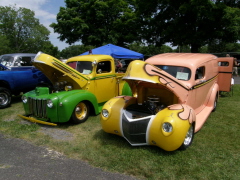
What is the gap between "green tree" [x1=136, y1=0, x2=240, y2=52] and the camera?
1407cm

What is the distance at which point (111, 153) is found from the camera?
3.84 meters

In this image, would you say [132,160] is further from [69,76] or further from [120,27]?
[120,27]

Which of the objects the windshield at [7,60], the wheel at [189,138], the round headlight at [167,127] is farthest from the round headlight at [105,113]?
the windshield at [7,60]

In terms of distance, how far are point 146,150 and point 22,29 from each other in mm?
44931

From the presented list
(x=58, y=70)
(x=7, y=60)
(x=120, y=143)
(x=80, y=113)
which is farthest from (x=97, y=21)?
(x=120, y=143)

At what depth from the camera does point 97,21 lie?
75.0ft

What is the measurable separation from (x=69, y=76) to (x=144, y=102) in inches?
96.2

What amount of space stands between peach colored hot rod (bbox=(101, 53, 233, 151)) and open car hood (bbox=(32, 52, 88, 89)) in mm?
1825

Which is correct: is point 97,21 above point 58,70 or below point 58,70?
above

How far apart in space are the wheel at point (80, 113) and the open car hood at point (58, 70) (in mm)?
632

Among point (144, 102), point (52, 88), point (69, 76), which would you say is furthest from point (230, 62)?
point (52, 88)

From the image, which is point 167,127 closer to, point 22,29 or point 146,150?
point 146,150

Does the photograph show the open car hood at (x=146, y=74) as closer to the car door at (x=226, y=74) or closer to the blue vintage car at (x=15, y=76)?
the car door at (x=226, y=74)

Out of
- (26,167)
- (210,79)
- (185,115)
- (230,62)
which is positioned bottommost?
(26,167)
